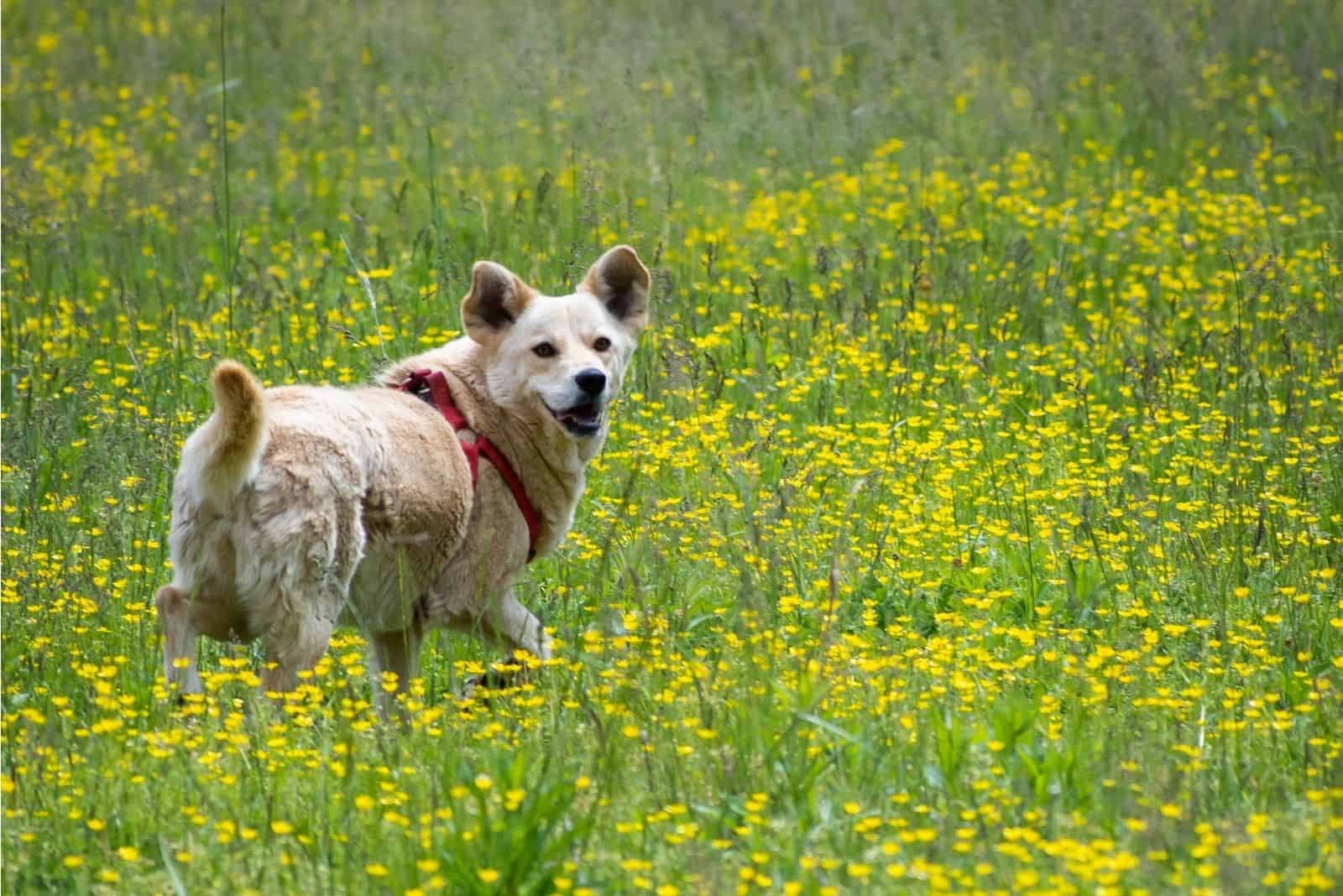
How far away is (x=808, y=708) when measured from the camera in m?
3.66

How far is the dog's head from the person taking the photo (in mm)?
4926

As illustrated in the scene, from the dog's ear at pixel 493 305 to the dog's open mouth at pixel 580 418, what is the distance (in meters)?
0.33

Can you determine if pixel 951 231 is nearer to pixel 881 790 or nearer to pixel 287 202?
pixel 287 202

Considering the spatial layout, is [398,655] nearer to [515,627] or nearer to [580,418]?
[515,627]

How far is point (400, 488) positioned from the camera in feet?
14.3

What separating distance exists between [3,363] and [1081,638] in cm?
477

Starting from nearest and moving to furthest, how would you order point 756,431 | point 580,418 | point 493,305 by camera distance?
point 580,418 < point 493,305 < point 756,431

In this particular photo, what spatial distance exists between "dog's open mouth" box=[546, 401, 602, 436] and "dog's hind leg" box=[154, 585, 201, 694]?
132 centimetres

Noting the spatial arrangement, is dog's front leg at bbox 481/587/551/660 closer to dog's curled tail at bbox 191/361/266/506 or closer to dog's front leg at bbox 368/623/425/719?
dog's front leg at bbox 368/623/425/719

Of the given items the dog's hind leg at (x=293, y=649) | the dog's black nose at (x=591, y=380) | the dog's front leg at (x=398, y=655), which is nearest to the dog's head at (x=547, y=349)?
the dog's black nose at (x=591, y=380)

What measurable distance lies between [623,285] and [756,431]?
3.26 feet

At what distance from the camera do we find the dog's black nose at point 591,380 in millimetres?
4887

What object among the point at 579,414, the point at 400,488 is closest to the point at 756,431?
the point at 579,414

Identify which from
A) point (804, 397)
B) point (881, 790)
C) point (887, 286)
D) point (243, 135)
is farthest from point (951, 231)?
point (881, 790)
